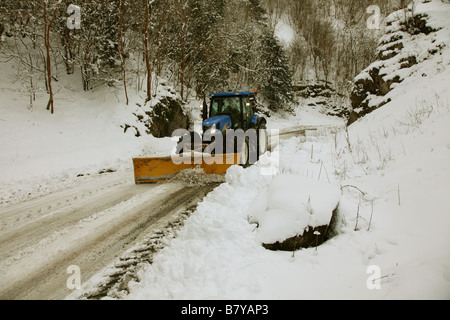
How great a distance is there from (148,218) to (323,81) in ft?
108

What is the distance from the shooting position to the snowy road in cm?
252

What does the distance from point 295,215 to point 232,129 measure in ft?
16.1

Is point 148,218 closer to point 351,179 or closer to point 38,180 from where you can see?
point 351,179

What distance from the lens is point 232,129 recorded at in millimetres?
7254

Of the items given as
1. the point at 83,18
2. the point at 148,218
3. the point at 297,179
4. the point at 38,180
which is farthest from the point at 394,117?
the point at 83,18

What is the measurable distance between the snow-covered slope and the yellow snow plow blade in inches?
67.5

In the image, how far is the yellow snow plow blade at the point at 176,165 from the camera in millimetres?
5957

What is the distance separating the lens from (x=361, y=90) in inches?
403

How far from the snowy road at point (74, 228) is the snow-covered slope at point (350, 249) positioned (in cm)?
68

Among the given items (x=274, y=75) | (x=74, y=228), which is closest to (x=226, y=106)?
(x=74, y=228)

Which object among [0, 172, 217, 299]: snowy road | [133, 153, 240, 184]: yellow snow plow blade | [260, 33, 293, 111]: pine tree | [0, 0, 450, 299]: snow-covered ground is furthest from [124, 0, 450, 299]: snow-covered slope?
[260, 33, 293, 111]: pine tree

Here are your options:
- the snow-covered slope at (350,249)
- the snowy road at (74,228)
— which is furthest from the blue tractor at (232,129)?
the snow-covered slope at (350,249)

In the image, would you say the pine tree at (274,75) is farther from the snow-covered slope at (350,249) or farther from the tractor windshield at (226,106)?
the snow-covered slope at (350,249)
